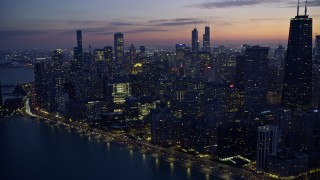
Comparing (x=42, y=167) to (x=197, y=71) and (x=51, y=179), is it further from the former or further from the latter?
(x=197, y=71)

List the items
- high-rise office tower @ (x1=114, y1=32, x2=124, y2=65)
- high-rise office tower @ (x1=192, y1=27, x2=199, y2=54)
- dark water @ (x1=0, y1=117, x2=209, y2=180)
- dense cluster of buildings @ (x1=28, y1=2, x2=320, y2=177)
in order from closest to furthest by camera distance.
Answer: dark water @ (x1=0, y1=117, x2=209, y2=180) < dense cluster of buildings @ (x1=28, y1=2, x2=320, y2=177) < high-rise office tower @ (x1=114, y1=32, x2=124, y2=65) < high-rise office tower @ (x1=192, y1=27, x2=199, y2=54)

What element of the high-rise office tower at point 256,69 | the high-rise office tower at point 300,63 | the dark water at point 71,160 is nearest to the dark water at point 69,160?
the dark water at point 71,160

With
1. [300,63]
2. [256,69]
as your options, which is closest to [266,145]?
[300,63]

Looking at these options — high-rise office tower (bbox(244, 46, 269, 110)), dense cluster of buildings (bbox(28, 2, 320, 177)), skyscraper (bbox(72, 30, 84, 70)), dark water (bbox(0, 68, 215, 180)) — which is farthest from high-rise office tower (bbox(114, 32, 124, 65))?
dark water (bbox(0, 68, 215, 180))

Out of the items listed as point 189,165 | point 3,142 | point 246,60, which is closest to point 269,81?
point 246,60

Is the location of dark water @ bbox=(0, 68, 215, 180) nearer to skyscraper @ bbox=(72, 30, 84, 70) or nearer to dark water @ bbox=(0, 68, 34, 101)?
dark water @ bbox=(0, 68, 34, 101)

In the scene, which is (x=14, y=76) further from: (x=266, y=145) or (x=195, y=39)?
(x=266, y=145)
